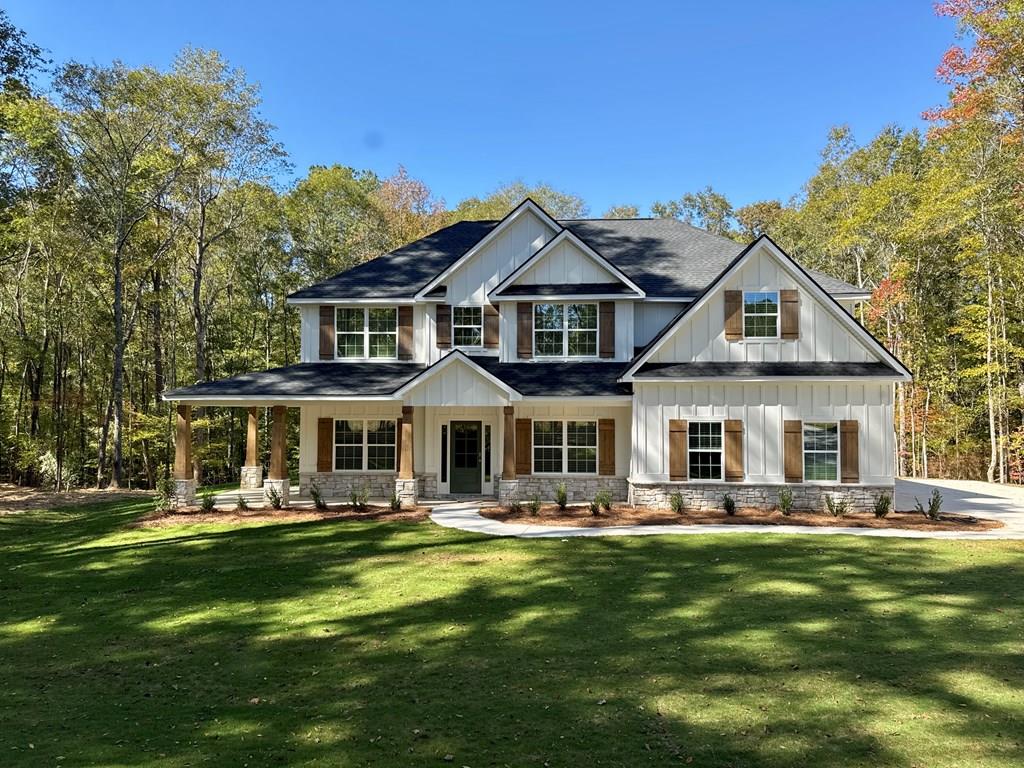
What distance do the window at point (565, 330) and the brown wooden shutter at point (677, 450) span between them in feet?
12.6

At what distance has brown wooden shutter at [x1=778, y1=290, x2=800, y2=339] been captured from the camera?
53.5 feet

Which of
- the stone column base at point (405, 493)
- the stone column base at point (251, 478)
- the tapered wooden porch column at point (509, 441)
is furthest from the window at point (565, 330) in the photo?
the stone column base at point (251, 478)

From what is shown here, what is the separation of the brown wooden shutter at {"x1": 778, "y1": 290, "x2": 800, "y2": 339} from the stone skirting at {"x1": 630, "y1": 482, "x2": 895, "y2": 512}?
3976 mm

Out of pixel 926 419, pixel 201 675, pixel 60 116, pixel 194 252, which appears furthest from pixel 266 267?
pixel 926 419

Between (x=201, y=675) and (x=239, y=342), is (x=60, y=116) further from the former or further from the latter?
(x=201, y=675)

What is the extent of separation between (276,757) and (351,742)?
0.55 metres

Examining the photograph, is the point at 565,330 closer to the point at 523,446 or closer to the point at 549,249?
the point at 549,249

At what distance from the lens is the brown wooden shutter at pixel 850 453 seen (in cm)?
1556

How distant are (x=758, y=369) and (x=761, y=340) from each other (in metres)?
0.90

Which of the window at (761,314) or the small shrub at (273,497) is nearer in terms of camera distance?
the window at (761,314)

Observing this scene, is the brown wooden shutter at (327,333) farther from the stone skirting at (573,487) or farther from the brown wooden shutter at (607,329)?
the brown wooden shutter at (607,329)

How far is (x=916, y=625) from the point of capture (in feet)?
24.7

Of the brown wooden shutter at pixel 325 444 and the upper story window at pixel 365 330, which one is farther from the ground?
the upper story window at pixel 365 330

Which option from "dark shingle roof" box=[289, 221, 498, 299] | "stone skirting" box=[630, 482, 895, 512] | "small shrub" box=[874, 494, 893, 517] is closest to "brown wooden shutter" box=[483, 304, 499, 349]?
"dark shingle roof" box=[289, 221, 498, 299]
